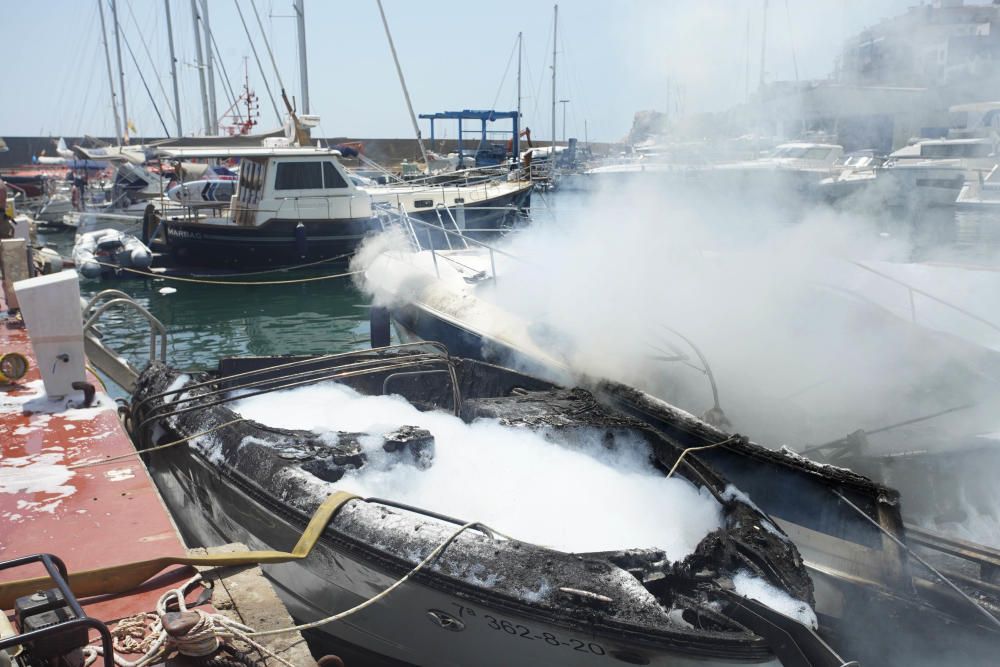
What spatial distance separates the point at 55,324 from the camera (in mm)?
6133

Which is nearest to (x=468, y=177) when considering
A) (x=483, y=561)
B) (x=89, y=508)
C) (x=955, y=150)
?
(x=955, y=150)

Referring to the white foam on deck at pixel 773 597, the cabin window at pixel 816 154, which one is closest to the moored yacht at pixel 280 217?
the cabin window at pixel 816 154

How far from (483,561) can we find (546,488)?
1035 millimetres

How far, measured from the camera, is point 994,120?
21266 mm

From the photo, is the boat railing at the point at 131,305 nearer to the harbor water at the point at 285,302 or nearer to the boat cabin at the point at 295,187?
the harbor water at the point at 285,302

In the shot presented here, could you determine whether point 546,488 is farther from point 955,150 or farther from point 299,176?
point 955,150

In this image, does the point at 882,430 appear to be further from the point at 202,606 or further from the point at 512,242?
the point at 512,242

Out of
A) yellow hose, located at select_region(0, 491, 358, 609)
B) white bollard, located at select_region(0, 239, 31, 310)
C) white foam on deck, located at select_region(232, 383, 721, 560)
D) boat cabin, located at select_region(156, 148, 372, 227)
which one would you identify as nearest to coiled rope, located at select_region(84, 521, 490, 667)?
yellow hose, located at select_region(0, 491, 358, 609)

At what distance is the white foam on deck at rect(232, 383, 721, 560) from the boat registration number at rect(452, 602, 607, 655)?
71 cm

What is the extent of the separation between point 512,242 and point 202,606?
27.1 ft

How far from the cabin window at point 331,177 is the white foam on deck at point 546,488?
14864 mm

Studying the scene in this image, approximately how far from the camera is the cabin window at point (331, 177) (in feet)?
63.4

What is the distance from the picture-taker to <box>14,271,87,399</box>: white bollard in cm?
602

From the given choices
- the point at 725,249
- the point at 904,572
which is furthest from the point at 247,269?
the point at 904,572
